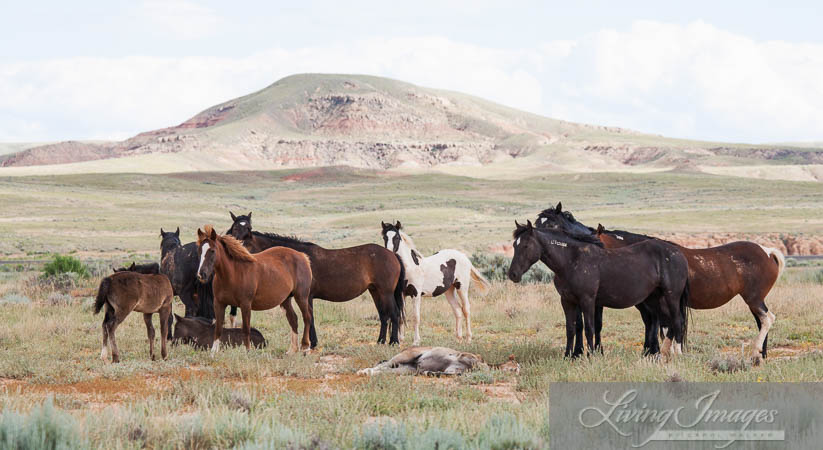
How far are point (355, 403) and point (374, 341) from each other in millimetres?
6090

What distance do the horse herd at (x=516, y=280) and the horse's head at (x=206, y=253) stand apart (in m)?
0.02

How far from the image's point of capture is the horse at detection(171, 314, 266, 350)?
12.1 metres

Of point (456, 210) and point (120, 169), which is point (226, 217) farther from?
point (120, 169)

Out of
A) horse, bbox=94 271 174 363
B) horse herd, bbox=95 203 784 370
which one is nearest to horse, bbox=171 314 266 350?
horse herd, bbox=95 203 784 370

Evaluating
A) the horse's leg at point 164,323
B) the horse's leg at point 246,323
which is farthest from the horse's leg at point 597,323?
the horse's leg at point 164,323

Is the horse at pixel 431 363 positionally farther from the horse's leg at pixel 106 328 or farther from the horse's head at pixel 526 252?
the horse's leg at pixel 106 328

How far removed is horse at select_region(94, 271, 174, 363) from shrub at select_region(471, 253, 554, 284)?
12.8m

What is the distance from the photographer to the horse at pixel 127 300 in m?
10.7

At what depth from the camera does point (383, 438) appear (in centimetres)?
618

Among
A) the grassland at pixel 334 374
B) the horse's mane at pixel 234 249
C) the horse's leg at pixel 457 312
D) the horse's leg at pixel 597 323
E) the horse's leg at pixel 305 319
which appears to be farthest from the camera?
the horse's leg at pixel 457 312

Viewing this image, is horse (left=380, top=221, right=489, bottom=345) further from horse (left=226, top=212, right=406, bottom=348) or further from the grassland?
the grassland

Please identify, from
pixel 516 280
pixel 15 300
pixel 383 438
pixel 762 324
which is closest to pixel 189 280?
pixel 516 280

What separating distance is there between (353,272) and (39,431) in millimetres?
7328

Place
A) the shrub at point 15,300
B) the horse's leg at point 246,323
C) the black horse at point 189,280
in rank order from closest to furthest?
the horse's leg at point 246,323, the black horse at point 189,280, the shrub at point 15,300
